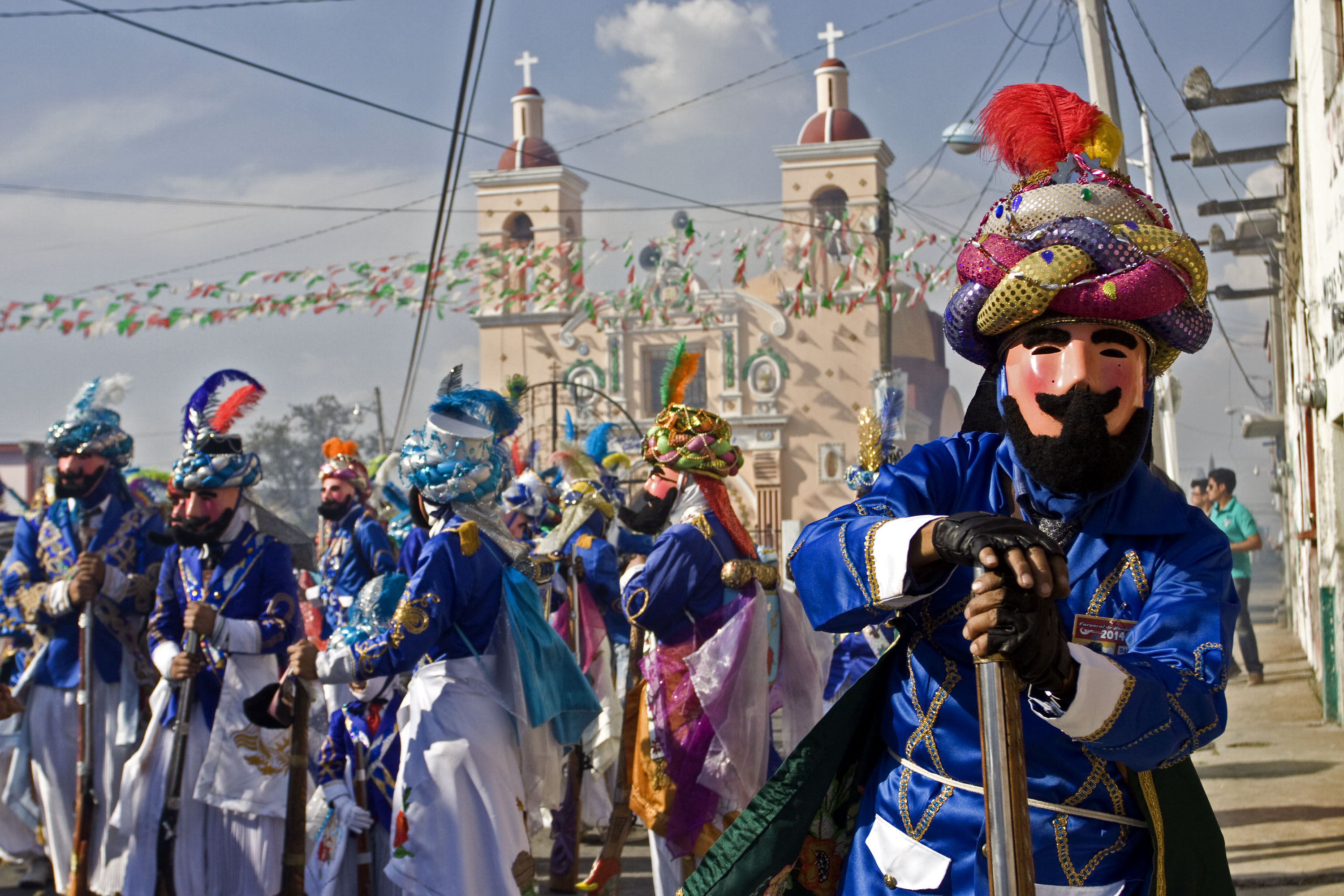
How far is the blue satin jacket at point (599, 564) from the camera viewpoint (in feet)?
28.0

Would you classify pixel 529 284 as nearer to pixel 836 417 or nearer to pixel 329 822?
pixel 836 417

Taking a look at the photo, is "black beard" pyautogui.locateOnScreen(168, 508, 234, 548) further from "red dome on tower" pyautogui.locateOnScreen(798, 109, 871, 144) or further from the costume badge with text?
"red dome on tower" pyautogui.locateOnScreen(798, 109, 871, 144)

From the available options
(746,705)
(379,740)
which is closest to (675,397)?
(746,705)

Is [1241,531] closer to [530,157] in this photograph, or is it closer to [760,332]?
[760,332]

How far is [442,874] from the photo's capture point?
184 inches

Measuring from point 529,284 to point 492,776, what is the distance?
29.3 m

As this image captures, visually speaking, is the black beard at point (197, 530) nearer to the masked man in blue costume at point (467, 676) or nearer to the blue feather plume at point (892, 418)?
the masked man in blue costume at point (467, 676)

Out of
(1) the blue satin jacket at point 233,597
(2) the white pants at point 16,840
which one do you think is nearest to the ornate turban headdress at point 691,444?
(1) the blue satin jacket at point 233,597

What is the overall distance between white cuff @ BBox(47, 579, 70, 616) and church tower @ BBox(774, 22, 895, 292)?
25726mm

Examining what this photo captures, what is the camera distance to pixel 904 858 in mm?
2441

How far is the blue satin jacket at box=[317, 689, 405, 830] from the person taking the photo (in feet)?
17.5

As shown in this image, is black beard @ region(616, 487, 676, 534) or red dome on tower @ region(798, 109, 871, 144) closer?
black beard @ region(616, 487, 676, 534)

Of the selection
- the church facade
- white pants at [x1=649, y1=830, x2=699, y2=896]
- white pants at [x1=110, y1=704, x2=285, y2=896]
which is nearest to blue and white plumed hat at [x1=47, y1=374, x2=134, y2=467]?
white pants at [x1=110, y1=704, x2=285, y2=896]

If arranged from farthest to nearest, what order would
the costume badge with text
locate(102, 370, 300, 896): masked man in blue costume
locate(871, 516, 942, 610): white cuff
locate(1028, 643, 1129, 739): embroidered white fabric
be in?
1. locate(102, 370, 300, 896): masked man in blue costume
2. the costume badge with text
3. locate(871, 516, 942, 610): white cuff
4. locate(1028, 643, 1129, 739): embroidered white fabric
